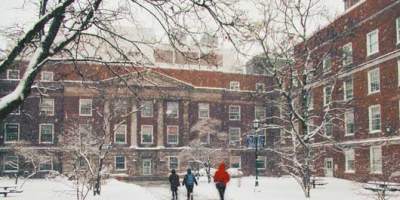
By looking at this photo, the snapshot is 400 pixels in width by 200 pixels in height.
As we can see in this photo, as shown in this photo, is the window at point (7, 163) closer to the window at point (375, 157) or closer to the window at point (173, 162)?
the window at point (173, 162)

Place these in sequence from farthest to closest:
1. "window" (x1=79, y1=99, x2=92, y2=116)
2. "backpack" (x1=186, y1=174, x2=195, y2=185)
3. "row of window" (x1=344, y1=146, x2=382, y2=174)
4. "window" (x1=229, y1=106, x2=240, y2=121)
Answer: "window" (x1=229, y1=106, x2=240, y2=121)
"window" (x1=79, y1=99, x2=92, y2=116)
"row of window" (x1=344, y1=146, x2=382, y2=174)
"backpack" (x1=186, y1=174, x2=195, y2=185)

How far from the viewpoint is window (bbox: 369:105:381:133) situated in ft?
124

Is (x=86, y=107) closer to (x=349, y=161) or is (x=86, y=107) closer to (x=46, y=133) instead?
(x=46, y=133)

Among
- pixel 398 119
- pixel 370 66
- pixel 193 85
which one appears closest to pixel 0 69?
pixel 398 119

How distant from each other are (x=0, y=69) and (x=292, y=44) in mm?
20599

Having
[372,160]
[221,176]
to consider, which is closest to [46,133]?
[372,160]

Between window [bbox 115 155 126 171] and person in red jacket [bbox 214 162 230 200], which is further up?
person in red jacket [bbox 214 162 230 200]

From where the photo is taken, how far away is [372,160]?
37156mm

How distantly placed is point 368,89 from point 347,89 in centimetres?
326

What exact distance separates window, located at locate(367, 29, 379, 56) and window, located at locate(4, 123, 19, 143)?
38803mm

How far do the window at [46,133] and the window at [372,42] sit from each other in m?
36.4

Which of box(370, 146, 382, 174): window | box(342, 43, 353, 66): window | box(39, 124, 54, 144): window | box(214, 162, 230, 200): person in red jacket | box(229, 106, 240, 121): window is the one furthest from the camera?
box(229, 106, 240, 121): window

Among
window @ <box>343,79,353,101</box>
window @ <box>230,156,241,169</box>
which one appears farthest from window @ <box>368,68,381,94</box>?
window @ <box>230,156,241,169</box>

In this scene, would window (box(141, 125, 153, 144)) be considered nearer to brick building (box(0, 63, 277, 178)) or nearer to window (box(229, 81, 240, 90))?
brick building (box(0, 63, 277, 178))
